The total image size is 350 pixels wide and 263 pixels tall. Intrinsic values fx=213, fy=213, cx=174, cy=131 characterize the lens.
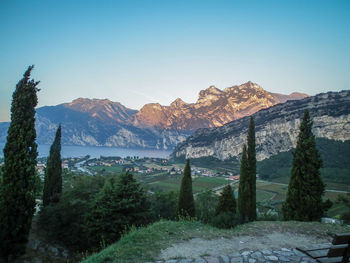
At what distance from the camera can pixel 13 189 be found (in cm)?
1035

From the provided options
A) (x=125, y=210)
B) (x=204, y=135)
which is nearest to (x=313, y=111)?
(x=204, y=135)

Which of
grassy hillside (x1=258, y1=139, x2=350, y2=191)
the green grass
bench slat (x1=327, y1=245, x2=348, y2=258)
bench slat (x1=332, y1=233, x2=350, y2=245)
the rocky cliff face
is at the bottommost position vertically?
Result: the green grass

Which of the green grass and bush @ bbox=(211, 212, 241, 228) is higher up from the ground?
bush @ bbox=(211, 212, 241, 228)

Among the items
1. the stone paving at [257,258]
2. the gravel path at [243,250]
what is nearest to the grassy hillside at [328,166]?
the gravel path at [243,250]

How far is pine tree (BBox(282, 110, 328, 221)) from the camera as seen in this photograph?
12.0 m

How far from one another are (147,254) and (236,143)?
442ft

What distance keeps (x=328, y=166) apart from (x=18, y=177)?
3398 inches

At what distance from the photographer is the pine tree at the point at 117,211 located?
9.93 meters

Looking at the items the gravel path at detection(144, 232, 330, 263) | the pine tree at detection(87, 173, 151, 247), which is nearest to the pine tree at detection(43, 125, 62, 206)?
the pine tree at detection(87, 173, 151, 247)

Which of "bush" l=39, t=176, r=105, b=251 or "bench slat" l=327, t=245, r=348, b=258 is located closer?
"bench slat" l=327, t=245, r=348, b=258

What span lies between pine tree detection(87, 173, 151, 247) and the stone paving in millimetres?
5860

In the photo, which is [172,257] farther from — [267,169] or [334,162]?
[267,169]

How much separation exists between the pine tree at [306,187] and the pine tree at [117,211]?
8.60 meters

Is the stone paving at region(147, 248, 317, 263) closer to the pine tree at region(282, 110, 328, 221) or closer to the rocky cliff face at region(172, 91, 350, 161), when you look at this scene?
the pine tree at region(282, 110, 328, 221)
